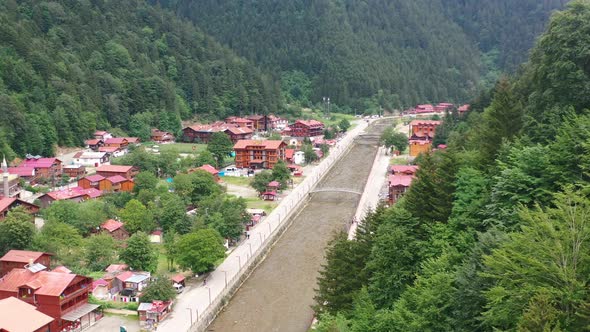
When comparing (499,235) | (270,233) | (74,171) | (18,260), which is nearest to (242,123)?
(74,171)

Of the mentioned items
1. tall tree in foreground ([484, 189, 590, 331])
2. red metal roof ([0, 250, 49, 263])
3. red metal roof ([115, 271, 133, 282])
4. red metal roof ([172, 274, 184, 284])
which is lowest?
red metal roof ([172, 274, 184, 284])

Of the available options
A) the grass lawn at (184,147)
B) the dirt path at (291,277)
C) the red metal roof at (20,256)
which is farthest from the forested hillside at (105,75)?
the dirt path at (291,277)

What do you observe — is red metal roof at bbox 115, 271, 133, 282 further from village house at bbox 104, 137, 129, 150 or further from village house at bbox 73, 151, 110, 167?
village house at bbox 104, 137, 129, 150

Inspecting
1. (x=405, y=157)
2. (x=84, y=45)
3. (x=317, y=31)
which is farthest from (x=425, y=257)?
(x=317, y=31)

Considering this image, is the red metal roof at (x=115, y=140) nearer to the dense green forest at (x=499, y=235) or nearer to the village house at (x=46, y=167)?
the village house at (x=46, y=167)

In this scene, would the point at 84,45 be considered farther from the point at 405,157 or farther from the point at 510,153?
the point at 510,153

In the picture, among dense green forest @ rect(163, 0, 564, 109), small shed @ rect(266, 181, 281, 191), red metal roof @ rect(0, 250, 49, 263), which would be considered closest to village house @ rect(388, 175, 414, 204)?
small shed @ rect(266, 181, 281, 191)
